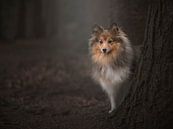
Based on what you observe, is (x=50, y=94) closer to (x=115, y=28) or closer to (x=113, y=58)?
(x=113, y=58)

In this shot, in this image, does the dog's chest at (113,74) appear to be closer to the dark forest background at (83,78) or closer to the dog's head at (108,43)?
the dog's head at (108,43)

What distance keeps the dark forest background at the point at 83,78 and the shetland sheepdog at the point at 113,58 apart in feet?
1.30

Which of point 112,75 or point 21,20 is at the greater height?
point 21,20

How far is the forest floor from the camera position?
6.45 meters

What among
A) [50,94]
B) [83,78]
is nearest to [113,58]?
[50,94]

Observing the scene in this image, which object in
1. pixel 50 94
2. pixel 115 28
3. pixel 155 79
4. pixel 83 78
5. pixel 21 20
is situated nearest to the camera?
pixel 155 79

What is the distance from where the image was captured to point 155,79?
5520 millimetres

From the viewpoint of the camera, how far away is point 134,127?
18.7 feet

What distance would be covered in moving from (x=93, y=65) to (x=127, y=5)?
136cm

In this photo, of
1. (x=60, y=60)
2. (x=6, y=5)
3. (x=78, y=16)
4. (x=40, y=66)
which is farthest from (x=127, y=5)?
(x=6, y=5)

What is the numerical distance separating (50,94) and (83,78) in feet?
6.26

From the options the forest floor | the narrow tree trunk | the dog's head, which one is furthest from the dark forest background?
the narrow tree trunk

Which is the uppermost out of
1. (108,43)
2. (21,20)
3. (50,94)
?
(21,20)

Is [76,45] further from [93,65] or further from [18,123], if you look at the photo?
[18,123]
